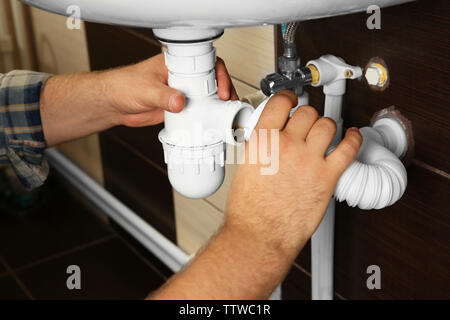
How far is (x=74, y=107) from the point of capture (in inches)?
38.6

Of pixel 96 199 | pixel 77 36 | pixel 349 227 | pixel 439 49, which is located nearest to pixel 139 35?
pixel 77 36

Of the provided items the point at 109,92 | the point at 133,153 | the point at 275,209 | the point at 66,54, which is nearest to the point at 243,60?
the point at 109,92

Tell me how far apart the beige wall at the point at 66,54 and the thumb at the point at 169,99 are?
88 centimetres

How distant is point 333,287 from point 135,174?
68 cm

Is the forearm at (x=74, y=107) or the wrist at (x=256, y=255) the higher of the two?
the forearm at (x=74, y=107)

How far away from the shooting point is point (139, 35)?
1305 millimetres

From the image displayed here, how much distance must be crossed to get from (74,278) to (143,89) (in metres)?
0.90

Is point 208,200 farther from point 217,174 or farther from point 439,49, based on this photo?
point 439,49

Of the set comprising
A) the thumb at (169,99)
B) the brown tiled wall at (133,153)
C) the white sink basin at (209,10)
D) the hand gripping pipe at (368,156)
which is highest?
the white sink basin at (209,10)

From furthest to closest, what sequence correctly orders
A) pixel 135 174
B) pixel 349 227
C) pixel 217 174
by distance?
1. pixel 135 174
2. pixel 349 227
3. pixel 217 174

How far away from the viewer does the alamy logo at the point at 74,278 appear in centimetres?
153

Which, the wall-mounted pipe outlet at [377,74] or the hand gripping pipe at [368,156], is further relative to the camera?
the wall-mounted pipe outlet at [377,74]

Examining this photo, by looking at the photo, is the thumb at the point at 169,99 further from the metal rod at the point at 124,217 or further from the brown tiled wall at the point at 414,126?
the metal rod at the point at 124,217

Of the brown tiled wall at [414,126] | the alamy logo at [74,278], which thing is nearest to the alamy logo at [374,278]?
the brown tiled wall at [414,126]
